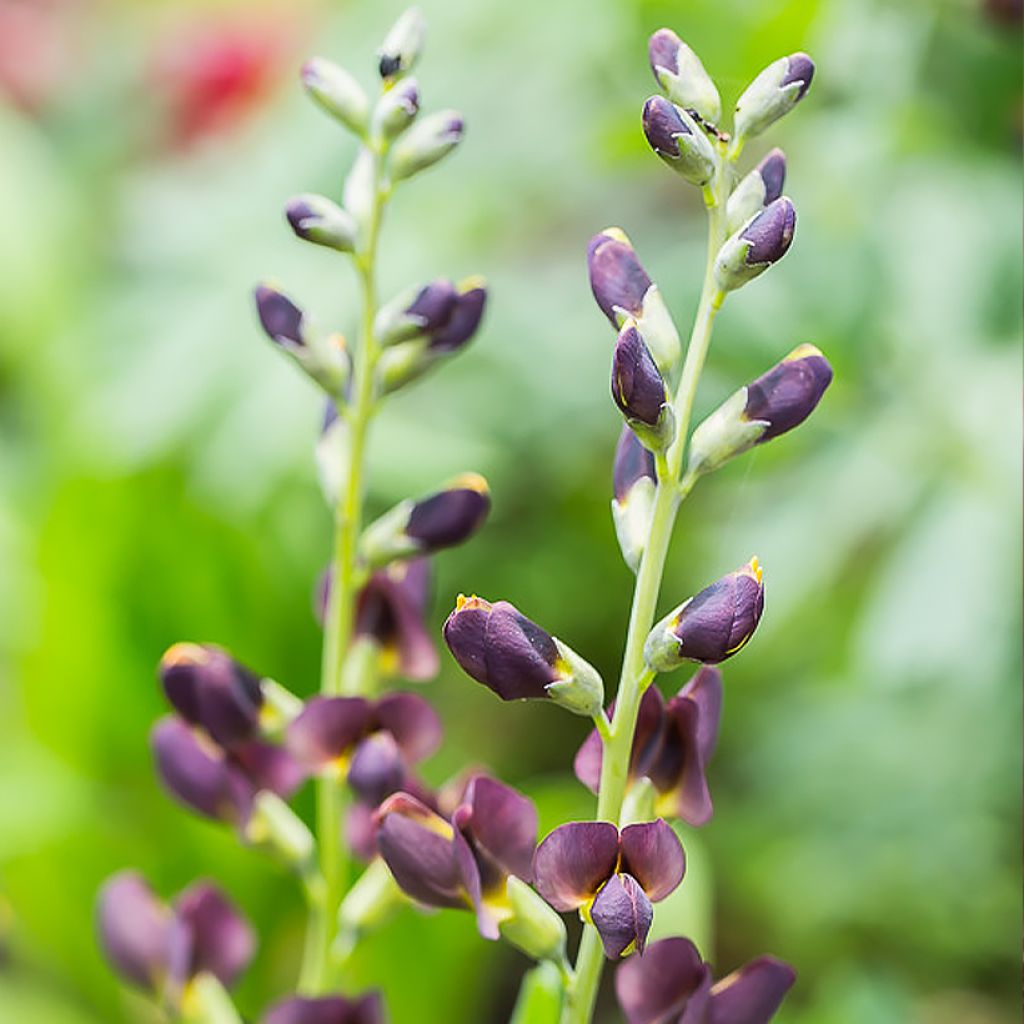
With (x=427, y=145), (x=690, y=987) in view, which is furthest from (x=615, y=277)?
(x=690, y=987)

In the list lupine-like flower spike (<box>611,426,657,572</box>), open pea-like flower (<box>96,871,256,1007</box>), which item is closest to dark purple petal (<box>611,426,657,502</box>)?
lupine-like flower spike (<box>611,426,657,572</box>)

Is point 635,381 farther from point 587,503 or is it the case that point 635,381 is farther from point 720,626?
point 587,503

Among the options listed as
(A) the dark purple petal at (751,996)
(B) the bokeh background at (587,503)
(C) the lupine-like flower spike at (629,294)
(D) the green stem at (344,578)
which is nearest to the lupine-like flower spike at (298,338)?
(D) the green stem at (344,578)

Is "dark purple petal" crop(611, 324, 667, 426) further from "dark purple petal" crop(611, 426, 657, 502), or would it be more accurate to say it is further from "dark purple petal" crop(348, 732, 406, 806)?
"dark purple petal" crop(348, 732, 406, 806)

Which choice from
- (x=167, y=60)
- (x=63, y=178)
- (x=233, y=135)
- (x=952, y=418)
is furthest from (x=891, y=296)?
(x=63, y=178)

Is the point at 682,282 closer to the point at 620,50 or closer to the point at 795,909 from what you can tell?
the point at 620,50

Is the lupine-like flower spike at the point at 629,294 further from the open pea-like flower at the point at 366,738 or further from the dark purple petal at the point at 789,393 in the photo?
the open pea-like flower at the point at 366,738
